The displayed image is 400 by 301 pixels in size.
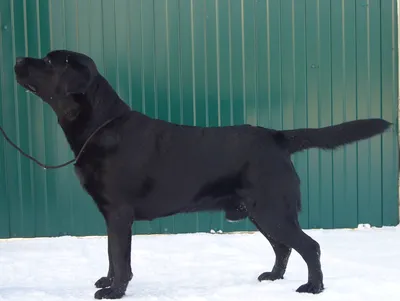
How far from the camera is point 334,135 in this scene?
10.1ft

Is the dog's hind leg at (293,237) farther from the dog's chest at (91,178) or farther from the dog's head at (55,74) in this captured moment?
the dog's head at (55,74)

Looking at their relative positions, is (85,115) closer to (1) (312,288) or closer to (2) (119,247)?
(2) (119,247)

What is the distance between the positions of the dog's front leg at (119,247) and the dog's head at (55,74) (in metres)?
0.74

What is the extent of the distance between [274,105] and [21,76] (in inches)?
104

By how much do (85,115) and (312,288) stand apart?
168cm

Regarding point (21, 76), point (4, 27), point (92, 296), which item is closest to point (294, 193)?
point (92, 296)

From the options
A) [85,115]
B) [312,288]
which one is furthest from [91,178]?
[312,288]

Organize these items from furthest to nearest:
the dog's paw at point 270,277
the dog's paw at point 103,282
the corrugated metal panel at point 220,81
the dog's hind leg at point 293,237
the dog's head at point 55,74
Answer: the corrugated metal panel at point 220,81, the dog's paw at point 270,277, the dog's paw at point 103,282, the dog's hind leg at point 293,237, the dog's head at point 55,74

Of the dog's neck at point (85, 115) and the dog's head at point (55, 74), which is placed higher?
the dog's head at point (55, 74)

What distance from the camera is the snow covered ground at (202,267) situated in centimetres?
306

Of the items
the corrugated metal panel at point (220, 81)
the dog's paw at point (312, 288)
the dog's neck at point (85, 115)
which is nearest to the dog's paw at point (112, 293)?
the dog's neck at point (85, 115)

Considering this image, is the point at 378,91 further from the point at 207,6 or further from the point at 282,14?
the point at 207,6

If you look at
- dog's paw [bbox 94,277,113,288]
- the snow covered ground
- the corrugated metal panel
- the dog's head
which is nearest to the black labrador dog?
the dog's head

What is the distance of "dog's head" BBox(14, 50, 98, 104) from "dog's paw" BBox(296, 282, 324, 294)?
173 cm
